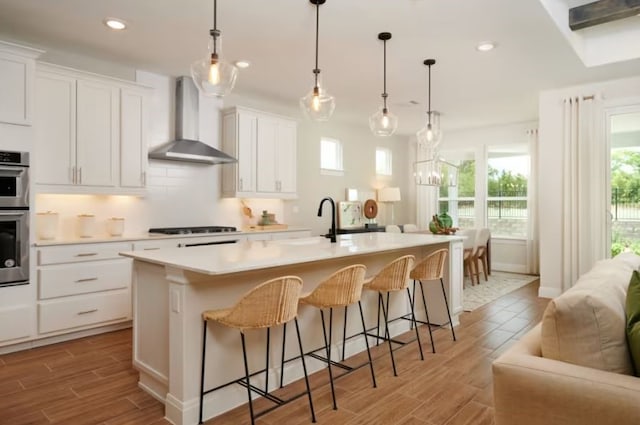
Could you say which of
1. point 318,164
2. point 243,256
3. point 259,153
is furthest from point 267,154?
point 243,256

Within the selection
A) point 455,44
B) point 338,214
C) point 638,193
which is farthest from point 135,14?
point 638,193

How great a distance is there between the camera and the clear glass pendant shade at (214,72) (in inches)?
104

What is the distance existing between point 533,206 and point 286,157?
4.57m

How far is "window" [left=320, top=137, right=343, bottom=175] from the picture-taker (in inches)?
281

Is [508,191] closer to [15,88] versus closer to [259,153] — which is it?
[259,153]

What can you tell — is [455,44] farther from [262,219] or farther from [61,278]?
[61,278]

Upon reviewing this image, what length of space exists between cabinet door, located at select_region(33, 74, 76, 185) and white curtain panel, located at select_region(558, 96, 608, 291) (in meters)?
5.79

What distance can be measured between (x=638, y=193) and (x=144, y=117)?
5936 mm

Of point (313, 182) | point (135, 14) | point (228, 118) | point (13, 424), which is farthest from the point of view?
point (313, 182)

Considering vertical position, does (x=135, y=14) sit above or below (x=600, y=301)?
above

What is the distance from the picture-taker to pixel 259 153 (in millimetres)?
5609

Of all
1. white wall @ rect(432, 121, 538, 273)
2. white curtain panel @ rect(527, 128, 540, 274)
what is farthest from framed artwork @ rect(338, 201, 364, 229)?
white curtain panel @ rect(527, 128, 540, 274)

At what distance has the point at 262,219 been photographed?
5.86 m

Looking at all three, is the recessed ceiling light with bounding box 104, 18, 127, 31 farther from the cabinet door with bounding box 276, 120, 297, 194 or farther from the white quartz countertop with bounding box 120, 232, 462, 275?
the cabinet door with bounding box 276, 120, 297, 194
